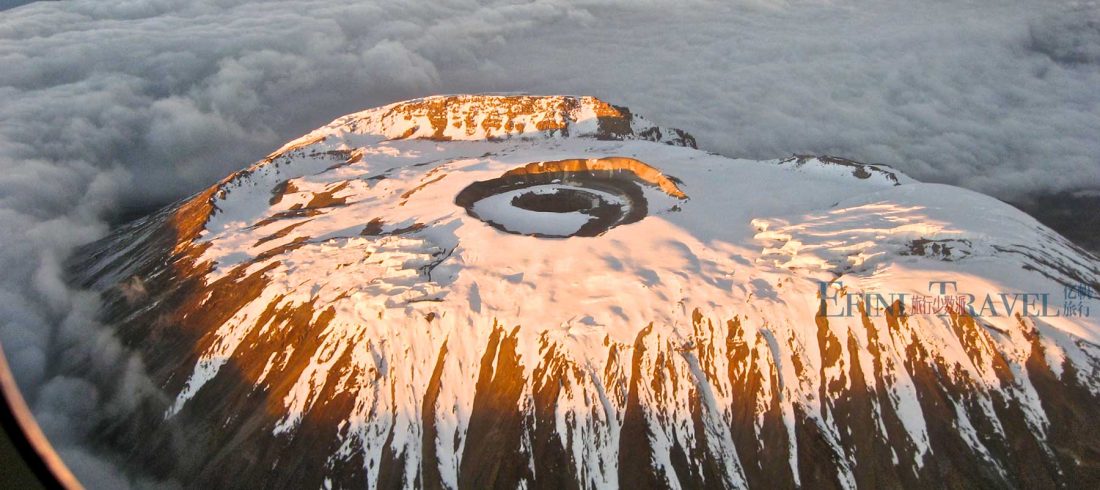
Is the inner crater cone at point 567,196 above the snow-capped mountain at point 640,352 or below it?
above

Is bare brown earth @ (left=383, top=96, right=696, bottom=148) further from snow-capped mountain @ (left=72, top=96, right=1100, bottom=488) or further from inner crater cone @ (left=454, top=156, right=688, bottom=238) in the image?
snow-capped mountain @ (left=72, top=96, right=1100, bottom=488)

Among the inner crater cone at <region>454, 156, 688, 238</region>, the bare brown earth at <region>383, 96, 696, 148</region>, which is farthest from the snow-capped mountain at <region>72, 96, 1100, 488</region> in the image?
the bare brown earth at <region>383, 96, 696, 148</region>

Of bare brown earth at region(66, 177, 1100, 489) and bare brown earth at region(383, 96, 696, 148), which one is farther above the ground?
bare brown earth at region(383, 96, 696, 148)

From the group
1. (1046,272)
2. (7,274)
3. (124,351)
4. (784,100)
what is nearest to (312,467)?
(124,351)

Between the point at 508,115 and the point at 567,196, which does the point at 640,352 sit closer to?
the point at 567,196

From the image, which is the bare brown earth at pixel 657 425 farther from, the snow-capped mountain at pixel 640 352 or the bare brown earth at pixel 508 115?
the bare brown earth at pixel 508 115

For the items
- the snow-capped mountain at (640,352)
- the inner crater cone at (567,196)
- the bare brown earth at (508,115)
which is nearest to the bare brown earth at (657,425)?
the snow-capped mountain at (640,352)
